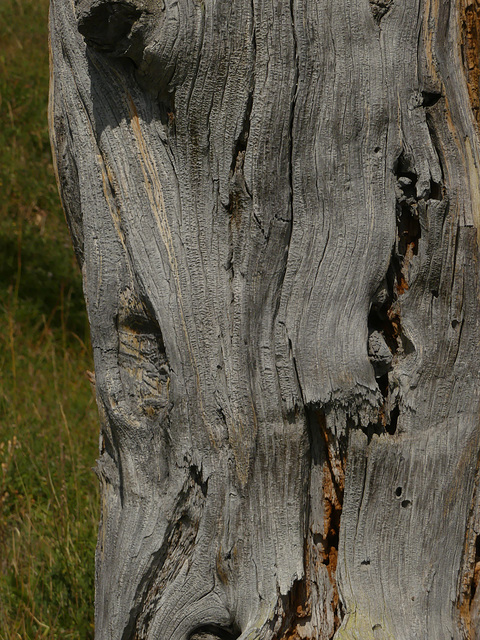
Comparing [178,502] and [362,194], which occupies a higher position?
[362,194]

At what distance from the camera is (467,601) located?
1.91 m

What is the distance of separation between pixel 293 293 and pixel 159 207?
429 millimetres

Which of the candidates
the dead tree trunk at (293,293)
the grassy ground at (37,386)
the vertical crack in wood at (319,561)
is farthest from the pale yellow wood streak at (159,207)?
the grassy ground at (37,386)

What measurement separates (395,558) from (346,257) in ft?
2.60

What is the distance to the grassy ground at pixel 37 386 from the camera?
10.3ft

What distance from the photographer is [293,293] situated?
6.03ft

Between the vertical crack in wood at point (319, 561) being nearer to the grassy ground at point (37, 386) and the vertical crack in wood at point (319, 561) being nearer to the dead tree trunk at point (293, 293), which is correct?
the dead tree trunk at point (293, 293)

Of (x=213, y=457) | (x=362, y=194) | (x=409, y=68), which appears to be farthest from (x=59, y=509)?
(x=409, y=68)

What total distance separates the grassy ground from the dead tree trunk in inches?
52.1

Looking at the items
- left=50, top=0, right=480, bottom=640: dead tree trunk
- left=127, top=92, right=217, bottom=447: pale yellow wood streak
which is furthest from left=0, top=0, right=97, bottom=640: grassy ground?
left=127, top=92, right=217, bottom=447: pale yellow wood streak

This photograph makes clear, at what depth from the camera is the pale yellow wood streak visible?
188 cm

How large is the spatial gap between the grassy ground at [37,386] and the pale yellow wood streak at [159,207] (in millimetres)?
1593

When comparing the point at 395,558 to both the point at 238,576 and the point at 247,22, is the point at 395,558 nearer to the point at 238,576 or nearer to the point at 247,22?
the point at 238,576

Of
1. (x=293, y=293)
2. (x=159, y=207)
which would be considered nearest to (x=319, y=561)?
(x=293, y=293)
